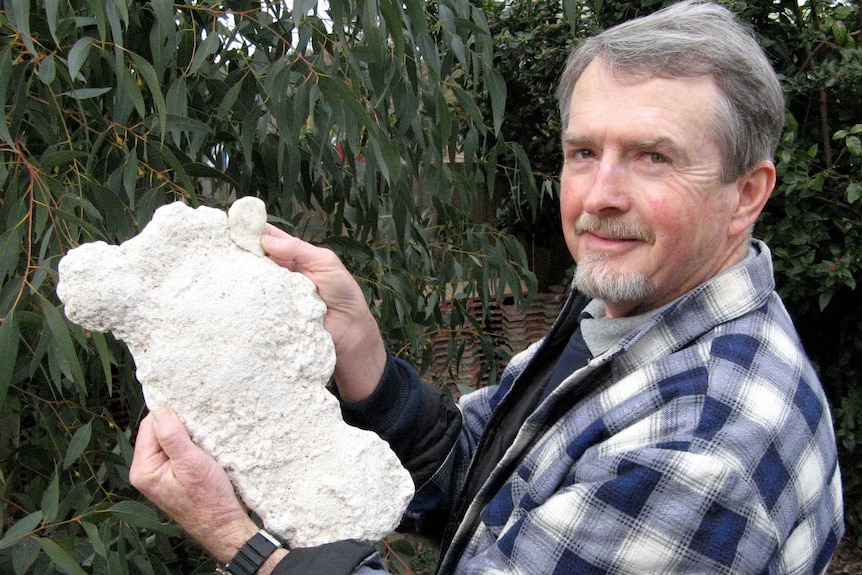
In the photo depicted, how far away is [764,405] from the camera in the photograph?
3.40 feet

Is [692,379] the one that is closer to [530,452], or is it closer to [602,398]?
[602,398]

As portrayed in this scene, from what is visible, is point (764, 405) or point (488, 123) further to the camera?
point (488, 123)

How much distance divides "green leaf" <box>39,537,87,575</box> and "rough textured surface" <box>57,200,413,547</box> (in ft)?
1.37

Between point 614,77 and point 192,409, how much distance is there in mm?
760

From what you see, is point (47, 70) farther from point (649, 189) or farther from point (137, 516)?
point (649, 189)

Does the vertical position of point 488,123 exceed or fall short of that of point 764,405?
it falls short

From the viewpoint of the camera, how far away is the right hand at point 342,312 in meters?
1.26

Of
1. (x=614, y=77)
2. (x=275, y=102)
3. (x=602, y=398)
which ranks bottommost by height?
(x=602, y=398)

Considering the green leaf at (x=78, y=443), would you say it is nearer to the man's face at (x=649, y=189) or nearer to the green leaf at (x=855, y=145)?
the man's face at (x=649, y=189)

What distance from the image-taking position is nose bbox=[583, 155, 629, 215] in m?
1.19

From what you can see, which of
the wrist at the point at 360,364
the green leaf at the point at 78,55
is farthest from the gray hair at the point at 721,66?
the green leaf at the point at 78,55

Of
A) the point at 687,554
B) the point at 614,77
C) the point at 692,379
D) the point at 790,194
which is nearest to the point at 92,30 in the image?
the point at 614,77

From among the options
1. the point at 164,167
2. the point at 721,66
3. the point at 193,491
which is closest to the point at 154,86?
the point at 164,167

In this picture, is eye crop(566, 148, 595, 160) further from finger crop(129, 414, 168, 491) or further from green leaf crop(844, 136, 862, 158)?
green leaf crop(844, 136, 862, 158)
